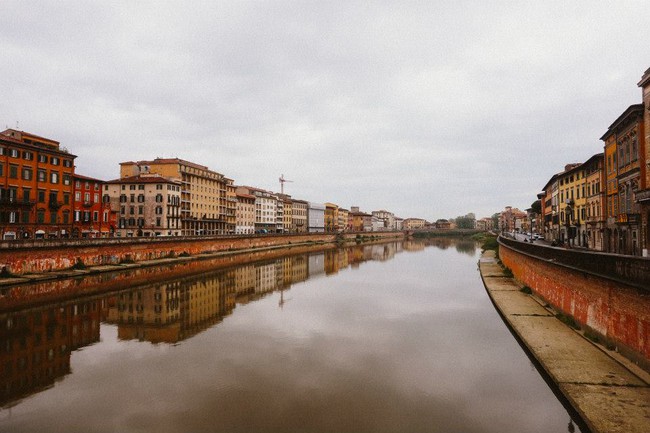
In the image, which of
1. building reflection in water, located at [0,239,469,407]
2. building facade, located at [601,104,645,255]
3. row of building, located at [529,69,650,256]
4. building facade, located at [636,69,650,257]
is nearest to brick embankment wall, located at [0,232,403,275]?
building reflection in water, located at [0,239,469,407]

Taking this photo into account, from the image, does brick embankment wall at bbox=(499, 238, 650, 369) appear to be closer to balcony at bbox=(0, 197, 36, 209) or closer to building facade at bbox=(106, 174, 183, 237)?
balcony at bbox=(0, 197, 36, 209)

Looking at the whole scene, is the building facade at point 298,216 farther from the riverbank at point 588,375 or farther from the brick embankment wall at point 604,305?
the riverbank at point 588,375

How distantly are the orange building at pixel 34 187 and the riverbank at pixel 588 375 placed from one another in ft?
179

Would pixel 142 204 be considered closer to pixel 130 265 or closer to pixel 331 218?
pixel 130 265

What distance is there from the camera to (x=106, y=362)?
17.2m

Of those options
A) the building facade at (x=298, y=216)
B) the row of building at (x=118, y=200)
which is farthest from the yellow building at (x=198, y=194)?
the building facade at (x=298, y=216)

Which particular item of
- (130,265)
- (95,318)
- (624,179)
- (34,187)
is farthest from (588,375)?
(34,187)

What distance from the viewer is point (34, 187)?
162 feet

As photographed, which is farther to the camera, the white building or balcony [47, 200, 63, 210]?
the white building

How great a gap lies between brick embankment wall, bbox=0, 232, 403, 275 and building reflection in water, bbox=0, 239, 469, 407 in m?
5.35

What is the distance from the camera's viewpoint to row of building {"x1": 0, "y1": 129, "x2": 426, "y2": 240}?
4750 centimetres

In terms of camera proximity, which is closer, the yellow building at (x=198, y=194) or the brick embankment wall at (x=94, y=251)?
the brick embankment wall at (x=94, y=251)

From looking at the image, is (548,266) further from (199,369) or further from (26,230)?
(26,230)

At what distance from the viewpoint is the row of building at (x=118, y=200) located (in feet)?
156
